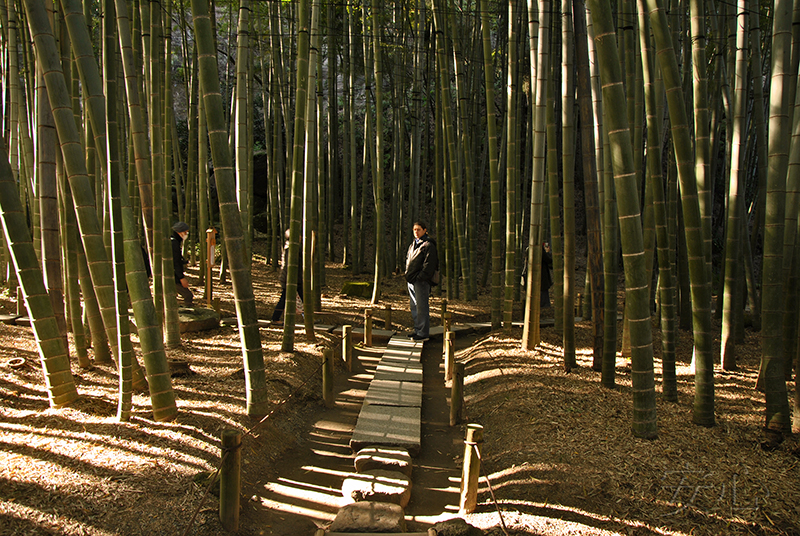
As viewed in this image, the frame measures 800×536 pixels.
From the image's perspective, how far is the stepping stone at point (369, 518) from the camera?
2.16 metres

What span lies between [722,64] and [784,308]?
270 cm

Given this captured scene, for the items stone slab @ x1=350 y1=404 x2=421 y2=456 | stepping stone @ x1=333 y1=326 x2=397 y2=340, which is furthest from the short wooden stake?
stepping stone @ x1=333 y1=326 x2=397 y2=340

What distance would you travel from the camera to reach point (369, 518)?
2.22 meters

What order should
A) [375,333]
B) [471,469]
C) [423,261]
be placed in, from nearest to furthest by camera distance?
[471,469] < [423,261] < [375,333]

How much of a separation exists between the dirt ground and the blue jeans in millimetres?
1452

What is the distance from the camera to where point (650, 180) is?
124 inches

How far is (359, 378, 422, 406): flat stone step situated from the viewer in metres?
3.71

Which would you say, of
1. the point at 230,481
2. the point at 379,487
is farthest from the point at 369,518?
the point at 230,481

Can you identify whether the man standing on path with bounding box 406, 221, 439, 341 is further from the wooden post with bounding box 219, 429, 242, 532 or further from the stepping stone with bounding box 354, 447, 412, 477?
the wooden post with bounding box 219, 429, 242, 532

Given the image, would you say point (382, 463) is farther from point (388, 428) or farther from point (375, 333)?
point (375, 333)

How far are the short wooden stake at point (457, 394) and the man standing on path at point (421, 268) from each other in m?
1.85

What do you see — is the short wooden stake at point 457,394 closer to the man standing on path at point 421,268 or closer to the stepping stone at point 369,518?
the stepping stone at point 369,518

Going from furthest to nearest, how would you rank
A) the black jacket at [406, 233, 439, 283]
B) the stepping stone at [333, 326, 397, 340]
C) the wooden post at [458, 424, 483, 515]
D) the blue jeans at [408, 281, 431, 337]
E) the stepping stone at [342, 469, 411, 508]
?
the stepping stone at [333, 326, 397, 340], the blue jeans at [408, 281, 431, 337], the black jacket at [406, 233, 439, 283], the stepping stone at [342, 469, 411, 508], the wooden post at [458, 424, 483, 515]

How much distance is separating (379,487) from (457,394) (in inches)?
45.1
